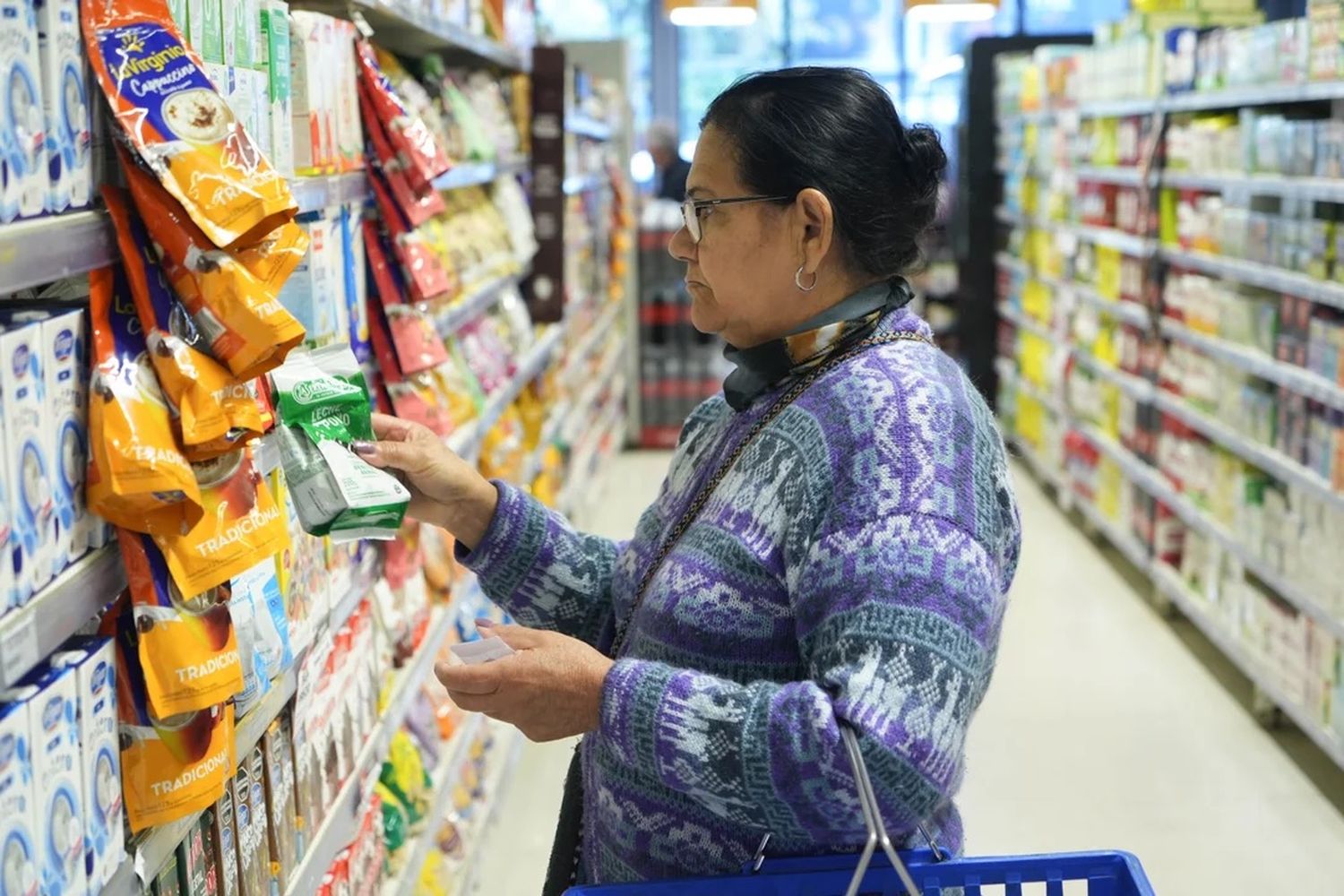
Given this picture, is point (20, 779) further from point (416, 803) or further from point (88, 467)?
point (416, 803)

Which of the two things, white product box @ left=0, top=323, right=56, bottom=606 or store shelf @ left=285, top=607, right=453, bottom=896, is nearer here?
white product box @ left=0, top=323, right=56, bottom=606

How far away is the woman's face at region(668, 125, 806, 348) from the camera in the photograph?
1818mm

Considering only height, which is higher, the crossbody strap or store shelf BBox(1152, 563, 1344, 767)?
the crossbody strap

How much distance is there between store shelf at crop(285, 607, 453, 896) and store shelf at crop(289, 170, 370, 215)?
954 mm

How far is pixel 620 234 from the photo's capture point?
31.0 ft

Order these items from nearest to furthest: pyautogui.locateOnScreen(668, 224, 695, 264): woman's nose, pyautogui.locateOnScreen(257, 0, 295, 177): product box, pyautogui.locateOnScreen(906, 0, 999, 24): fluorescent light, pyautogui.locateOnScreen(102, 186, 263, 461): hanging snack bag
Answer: pyautogui.locateOnScreen(102, 186, 263, 461): hanging snack bag, pyautogui.locateOnScreen(668, 224, 695, 264): woman's nose, pyautogui.locateOnScreen(257, 0, 295, 177): product box, pyautogui.locateOnScreen(906, 0, 999, 24): fluorescent light

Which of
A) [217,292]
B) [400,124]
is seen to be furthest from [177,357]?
[400,124]

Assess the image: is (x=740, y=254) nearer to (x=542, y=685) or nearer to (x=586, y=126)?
(x=542, y=685)

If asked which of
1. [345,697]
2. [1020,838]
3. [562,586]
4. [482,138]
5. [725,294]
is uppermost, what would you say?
[482,138]

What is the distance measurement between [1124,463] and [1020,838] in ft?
9.83

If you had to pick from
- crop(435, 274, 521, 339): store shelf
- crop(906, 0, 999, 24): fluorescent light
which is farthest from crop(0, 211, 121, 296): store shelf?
crop(906, 0, 999, 24): fluorescent light

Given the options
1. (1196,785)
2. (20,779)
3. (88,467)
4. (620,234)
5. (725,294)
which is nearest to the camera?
(20,779)

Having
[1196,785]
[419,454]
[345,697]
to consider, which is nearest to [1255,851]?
[1196,785]

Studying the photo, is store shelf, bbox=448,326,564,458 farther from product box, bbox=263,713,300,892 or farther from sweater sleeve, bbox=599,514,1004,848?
sweater sleeve, bbox=599,514,1004,848
